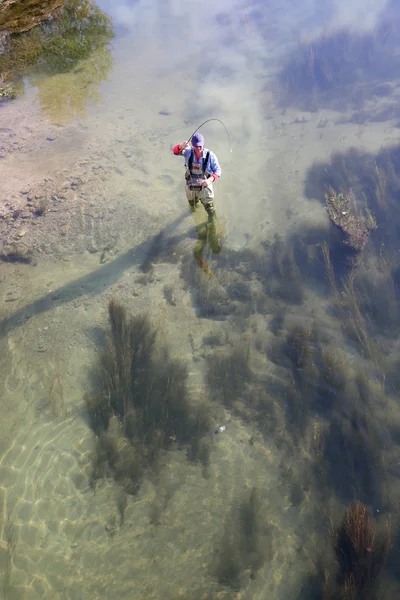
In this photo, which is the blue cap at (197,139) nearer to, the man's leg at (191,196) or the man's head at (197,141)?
the man's head at (197,141)

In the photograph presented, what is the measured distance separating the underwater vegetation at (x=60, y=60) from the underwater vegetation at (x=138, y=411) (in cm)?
836

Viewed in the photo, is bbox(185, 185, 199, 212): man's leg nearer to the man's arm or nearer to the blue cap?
the man's arm

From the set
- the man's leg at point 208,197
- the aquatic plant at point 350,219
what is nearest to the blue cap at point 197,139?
the man's leg at point 208,197

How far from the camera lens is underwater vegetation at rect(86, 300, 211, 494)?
547 cm

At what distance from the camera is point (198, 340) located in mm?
6777

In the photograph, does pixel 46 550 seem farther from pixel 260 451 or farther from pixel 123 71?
pixel 123 71

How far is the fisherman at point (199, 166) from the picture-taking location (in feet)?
21.7

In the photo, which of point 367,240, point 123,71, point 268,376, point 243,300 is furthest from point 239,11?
point 268,376

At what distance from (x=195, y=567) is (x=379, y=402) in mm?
3677

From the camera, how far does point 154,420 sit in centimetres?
581

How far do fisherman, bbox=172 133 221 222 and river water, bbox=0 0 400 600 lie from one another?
1.25 meters

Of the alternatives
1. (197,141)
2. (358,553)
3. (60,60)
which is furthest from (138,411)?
(60,60)

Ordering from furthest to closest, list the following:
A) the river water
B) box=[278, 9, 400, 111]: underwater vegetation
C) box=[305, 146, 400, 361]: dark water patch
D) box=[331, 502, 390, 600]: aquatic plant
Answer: box=[278, 9, 400, 111]: underwater vegetation < box=[305, 146, 400, 361]: dark water patch < the river water < box=[331, 502, 390, 600]: aquatic plant

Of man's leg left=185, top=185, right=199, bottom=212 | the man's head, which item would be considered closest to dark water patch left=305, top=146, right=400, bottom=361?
man's leg left=185, top=185, right=199, bottom=212
